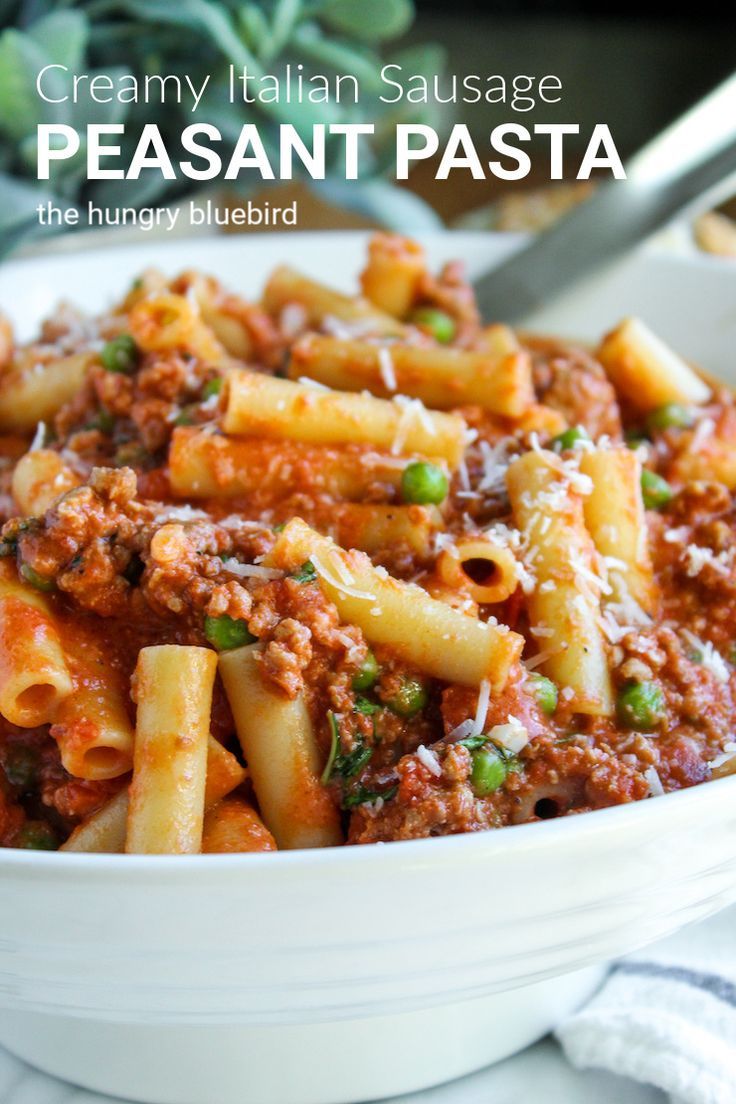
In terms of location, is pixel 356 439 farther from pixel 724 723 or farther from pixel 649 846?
pixel 649 846

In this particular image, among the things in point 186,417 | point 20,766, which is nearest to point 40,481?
point 186,417

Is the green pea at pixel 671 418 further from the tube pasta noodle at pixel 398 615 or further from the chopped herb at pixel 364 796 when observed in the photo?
the chopped herb at pixel 364 796

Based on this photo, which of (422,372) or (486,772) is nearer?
(486,772)

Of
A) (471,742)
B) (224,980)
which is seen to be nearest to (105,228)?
(471,742)

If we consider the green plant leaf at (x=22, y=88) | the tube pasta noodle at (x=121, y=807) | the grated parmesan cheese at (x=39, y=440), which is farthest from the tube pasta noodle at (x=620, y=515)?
the green plant leaf at (x=22, y=88)

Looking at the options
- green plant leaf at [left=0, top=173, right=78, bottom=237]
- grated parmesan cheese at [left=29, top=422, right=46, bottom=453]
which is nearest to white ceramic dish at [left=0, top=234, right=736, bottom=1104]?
grated parmesan cheese at [left=29, top=422, right=46, bottom=453]

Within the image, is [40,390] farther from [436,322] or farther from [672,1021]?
[672,1021]

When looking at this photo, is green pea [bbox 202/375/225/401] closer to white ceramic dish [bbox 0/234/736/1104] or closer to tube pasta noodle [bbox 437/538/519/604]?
tube pasta noodle [bbox 437/538/519/604]
